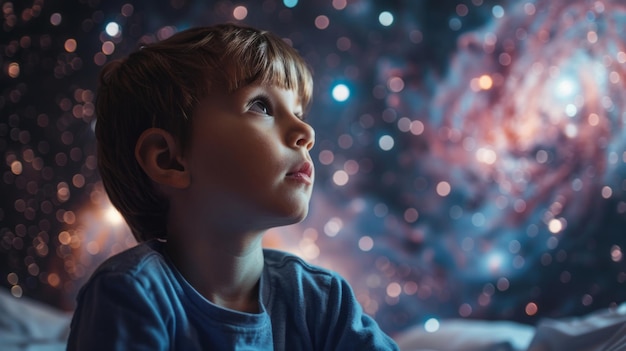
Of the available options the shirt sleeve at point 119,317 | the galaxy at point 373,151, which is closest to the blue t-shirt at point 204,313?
the shirt sleeve at point 119,317

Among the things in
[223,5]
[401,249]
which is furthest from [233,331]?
[223,5]

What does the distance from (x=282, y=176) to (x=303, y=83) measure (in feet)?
0.60

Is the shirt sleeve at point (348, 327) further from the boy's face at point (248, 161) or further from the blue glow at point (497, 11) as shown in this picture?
the blue glow at point (497, 11)

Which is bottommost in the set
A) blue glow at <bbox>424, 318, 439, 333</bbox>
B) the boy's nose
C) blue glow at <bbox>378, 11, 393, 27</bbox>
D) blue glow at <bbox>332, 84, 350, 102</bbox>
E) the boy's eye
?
blue glow at <bbox>424, 318, 439, 333</bbox>

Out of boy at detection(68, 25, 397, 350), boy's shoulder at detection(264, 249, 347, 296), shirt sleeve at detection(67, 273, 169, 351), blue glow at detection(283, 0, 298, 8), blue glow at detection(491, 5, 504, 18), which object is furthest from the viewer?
blue glow at detection(283, 0, 298, 8)

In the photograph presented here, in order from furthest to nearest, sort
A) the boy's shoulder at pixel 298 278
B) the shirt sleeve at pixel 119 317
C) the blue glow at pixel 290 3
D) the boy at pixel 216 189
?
1. the blue glow at pixel 290 3
2. the boy's shoulder at pixel 298 278
3. the boy at pixel 216 189
4. the shirt sleeve at pixel 119 317

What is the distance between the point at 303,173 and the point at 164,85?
9.1 inches

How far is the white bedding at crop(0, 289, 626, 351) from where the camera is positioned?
1.02 meters

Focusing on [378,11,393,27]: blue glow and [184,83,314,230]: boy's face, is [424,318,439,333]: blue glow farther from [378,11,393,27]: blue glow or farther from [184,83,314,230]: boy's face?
[184,83,314,230]: boy's face

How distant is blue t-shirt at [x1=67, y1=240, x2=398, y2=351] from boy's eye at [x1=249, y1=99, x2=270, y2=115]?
23cm

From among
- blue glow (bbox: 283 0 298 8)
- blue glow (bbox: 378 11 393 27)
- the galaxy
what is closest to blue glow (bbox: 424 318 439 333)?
the galaxy

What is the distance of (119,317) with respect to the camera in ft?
2.35

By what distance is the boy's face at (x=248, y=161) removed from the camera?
82 centimetres

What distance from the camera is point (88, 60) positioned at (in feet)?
5.80
